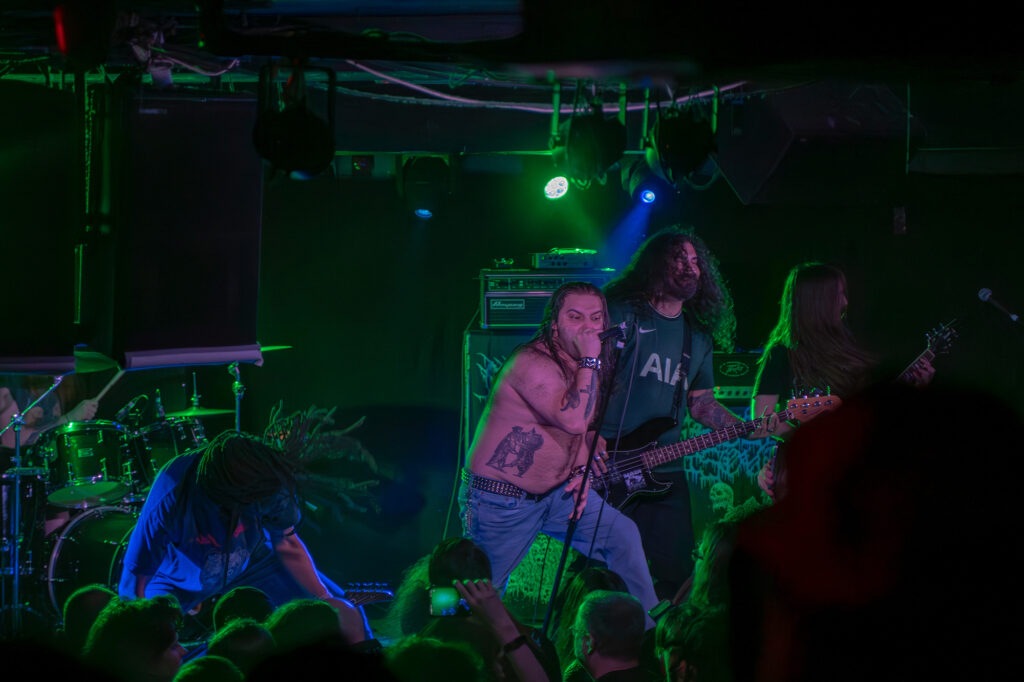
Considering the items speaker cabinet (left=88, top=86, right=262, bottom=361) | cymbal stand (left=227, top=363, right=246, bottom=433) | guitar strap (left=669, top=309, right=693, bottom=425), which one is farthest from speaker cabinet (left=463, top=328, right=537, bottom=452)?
speaker cabinet (left=88, top=86, right=262, bottom=361)

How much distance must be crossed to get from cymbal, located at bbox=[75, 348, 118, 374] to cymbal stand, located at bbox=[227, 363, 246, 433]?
61.4 inches

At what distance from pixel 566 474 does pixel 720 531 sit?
1814 mm

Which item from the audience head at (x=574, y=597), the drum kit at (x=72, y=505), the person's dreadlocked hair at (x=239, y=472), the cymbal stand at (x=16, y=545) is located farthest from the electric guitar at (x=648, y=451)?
the cymbal stand at (x=16, y=545)

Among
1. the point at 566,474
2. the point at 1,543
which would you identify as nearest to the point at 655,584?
the point at 566,474

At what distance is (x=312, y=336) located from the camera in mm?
7445

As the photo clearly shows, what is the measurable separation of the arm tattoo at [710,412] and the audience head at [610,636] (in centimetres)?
250

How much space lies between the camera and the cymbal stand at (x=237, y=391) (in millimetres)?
6707

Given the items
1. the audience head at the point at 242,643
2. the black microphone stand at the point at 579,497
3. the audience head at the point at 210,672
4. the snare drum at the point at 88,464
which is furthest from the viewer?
the snare drum at the point at 88,464

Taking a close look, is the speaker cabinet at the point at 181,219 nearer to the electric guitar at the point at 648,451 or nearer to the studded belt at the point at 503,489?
the studded belt at the point at 503,489

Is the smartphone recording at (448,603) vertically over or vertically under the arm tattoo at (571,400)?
under

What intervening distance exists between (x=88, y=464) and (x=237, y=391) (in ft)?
3.26

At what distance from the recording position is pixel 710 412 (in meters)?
5.61

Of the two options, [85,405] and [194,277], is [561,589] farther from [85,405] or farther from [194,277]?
[85,405]

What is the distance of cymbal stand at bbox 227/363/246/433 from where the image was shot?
671 centimetres
